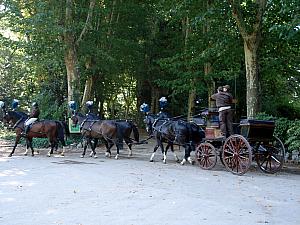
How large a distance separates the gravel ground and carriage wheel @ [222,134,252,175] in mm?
362

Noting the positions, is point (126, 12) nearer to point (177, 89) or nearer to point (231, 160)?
point (177, 89)

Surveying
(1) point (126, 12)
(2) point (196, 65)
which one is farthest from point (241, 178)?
(1) point (126, 12)

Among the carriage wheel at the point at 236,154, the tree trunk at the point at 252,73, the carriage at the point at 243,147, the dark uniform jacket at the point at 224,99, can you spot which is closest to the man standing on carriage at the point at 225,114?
the dark uniform jacket at the point at 224,99

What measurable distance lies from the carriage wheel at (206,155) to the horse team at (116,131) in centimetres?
102

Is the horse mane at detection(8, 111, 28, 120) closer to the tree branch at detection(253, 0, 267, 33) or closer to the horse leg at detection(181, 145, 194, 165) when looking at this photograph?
the horse leg at detection(181, 145, 194, 165)

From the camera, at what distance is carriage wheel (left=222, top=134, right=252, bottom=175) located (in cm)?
1262

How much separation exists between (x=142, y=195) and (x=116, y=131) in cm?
842

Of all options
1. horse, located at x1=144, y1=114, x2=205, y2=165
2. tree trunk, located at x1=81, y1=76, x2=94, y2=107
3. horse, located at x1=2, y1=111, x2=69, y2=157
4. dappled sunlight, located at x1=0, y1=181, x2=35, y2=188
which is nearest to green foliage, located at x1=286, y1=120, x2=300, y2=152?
horse, located at x1=144, y1=114, x2=205, y2=165

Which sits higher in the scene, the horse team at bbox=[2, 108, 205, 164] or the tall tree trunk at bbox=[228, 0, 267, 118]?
the tall tree trunk at bbox=[228, 0, 267, 118]

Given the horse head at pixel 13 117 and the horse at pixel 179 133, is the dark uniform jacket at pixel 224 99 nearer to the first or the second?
the horse at pixel 179 133

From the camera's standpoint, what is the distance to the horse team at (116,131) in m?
15.7

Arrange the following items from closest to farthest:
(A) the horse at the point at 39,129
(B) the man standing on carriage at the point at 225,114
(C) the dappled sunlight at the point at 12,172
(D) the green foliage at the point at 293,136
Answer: (C) the dappled sunlight at the point at 12,172, (B) the man standing on carriage at the point at 225,114, (D) the green foliage at the point at 293,136, (A) the horse at the point at 39,129

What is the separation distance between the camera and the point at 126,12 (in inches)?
1049

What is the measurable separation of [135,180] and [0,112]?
423 inches
